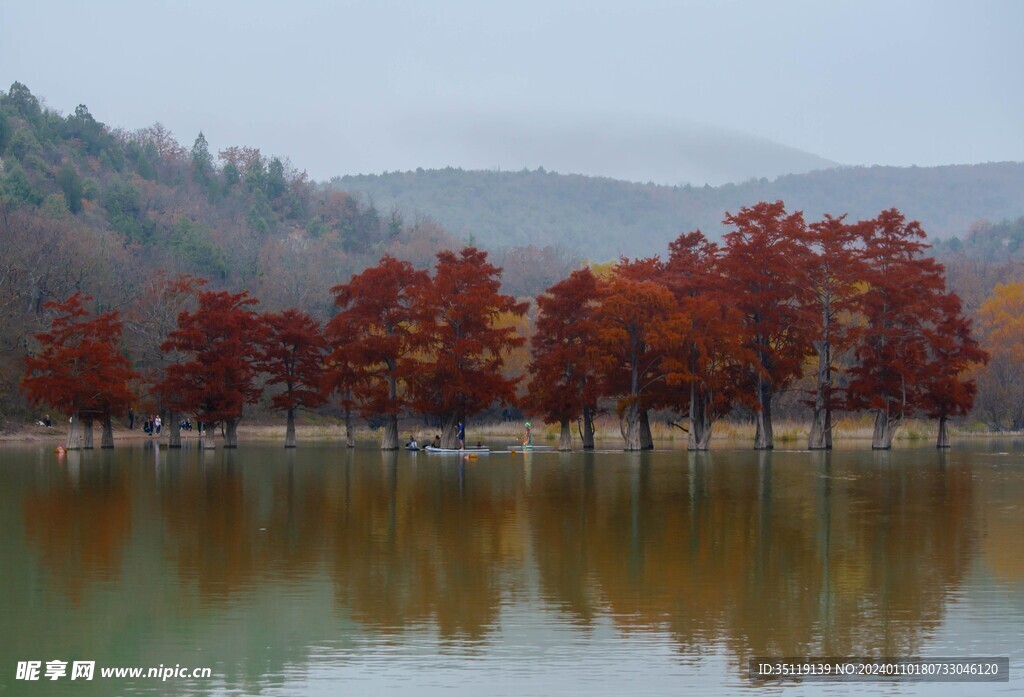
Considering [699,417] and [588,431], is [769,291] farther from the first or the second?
[588,431]

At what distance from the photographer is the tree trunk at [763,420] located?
54844mm

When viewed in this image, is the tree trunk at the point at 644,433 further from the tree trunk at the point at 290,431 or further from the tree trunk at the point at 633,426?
the tree trunk at the point at 290,431

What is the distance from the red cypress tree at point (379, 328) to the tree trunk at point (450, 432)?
2.07 m

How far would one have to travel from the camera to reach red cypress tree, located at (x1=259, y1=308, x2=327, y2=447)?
194 ft

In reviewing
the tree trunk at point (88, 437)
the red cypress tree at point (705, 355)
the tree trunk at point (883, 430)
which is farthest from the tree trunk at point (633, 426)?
the tree trunk at point (88, 437)

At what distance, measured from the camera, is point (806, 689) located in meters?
10.5

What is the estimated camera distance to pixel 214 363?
56.8m

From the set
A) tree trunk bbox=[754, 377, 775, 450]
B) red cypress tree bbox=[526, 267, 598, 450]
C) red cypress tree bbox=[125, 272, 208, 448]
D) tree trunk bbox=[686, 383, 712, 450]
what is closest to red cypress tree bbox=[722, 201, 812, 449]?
tree trunk bbox=[754, 377, 775, 450]

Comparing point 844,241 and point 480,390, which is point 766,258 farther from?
point 480,390

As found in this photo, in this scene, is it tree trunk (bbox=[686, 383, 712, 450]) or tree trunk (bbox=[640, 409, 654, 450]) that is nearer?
tree trunk (bbox=[686, 383, 712, 450])

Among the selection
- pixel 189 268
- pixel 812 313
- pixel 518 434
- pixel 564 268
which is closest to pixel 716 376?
pixel 812 313

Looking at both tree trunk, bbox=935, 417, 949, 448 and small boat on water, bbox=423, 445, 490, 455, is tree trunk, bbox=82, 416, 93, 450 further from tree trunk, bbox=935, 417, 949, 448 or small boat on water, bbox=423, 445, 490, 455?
tree trunk, bbox=935, 417, 949, 448

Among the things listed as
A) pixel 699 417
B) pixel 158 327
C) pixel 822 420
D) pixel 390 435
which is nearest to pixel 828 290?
pixel 822 420

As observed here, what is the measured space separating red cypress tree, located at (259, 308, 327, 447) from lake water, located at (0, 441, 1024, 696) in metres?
29.0
